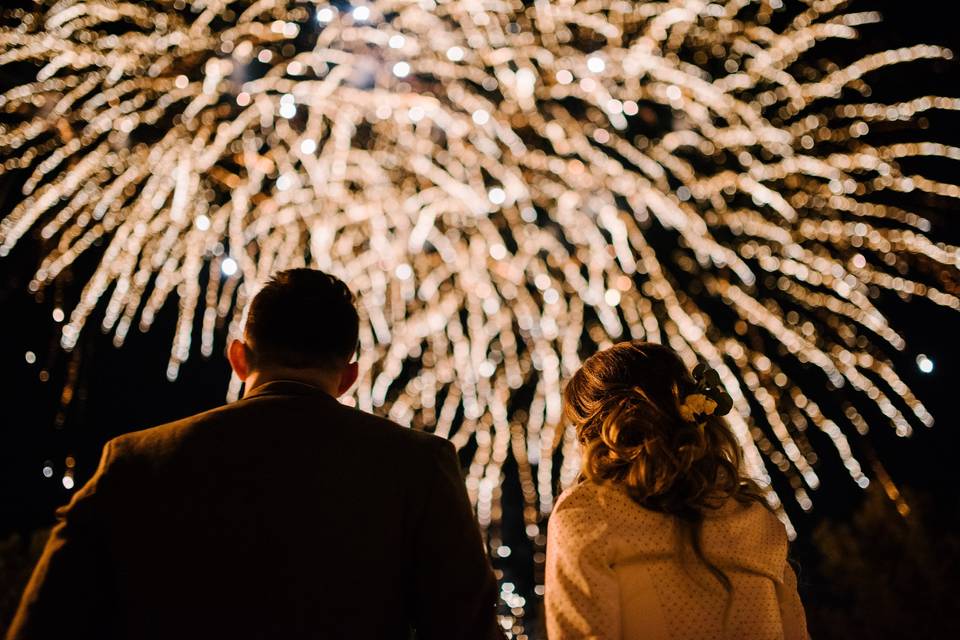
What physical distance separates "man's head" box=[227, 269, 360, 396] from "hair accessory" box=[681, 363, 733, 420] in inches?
38.3

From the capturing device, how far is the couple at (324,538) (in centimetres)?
187

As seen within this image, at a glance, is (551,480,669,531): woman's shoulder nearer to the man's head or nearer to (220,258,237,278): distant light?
the man's head

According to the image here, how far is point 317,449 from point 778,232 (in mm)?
5225

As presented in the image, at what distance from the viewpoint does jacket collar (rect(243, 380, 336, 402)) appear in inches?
82.4

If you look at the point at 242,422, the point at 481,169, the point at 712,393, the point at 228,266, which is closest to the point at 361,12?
the point at 481,169

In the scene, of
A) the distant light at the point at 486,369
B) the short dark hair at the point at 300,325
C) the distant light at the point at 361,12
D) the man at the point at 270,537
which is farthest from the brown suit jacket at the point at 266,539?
the distant light at the point at 486,369

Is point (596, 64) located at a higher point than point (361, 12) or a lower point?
lower

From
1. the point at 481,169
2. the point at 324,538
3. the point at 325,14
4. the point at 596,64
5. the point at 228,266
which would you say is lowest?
the point at 228,266

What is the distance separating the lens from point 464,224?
698 centimetres

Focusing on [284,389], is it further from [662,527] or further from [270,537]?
[662,527]

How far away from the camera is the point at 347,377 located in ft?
7.34

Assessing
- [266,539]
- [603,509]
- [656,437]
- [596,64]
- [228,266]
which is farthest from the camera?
[596,64]

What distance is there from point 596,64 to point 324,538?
4.92m

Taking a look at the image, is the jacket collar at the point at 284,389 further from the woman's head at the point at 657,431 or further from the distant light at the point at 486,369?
the distant light at the point at 486,369
